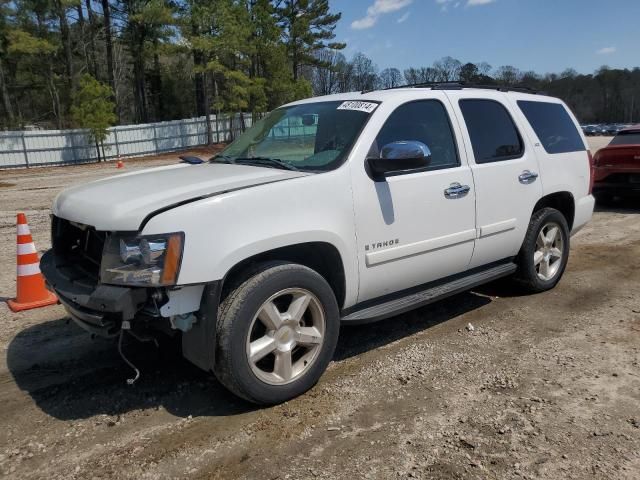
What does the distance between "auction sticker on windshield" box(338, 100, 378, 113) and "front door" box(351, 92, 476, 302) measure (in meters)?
0.15

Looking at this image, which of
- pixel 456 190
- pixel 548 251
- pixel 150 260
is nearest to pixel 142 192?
pixel 150 260

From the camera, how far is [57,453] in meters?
2.80

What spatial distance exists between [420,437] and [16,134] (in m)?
30.6

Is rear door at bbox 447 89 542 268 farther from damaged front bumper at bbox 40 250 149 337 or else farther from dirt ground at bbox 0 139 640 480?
damaged front bumper at bbox 40 250 149 337

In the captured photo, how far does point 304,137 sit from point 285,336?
158 centimetres

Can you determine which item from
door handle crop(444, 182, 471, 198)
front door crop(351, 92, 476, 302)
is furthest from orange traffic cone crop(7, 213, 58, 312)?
door handle crop(444, 182, 471, 198)

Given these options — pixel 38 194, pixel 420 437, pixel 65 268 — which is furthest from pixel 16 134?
pixel 420 437

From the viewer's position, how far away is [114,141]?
31.8 meters

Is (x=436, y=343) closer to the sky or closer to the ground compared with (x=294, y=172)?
closer to the ground

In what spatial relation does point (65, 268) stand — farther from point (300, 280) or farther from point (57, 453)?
point (300, 280)

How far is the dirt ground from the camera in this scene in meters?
2.69

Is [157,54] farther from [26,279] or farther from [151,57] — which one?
[26,279]

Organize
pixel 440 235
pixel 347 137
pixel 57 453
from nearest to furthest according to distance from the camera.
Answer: pixel 57 453, pixel 347 137, pixel 440 235

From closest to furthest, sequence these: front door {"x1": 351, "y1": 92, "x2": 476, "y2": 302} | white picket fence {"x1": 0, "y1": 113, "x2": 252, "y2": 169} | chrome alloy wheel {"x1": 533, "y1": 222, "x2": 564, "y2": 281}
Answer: front door {"x1": 351, "y1": 92, "x2": 476, "y2": 302} → chrome alloy wheel {"x1": 533, "y1": 222, "x2": 564, "y2": 281} → white picket fence {"x1": 0, "y1": 113, "x2": 252, "y2": 169}
